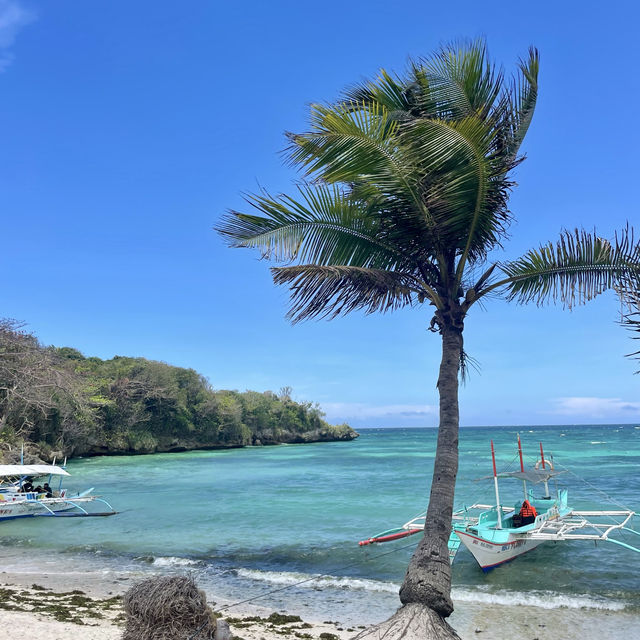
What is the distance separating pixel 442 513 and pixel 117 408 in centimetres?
5523

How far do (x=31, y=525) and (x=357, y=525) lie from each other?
10.9 meters

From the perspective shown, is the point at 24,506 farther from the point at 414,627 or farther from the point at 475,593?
the point at 414,627

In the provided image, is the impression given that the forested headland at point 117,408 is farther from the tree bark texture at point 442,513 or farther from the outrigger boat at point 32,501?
the tree bark texture at point 442,513

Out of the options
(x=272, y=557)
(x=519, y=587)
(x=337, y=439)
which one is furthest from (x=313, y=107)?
(x=337, y=439)

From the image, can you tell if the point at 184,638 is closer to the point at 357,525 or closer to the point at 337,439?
the point at 357,525

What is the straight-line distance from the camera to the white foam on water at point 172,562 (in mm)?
13118

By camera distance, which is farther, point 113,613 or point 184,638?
point 113,613

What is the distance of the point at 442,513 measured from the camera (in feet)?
18.9

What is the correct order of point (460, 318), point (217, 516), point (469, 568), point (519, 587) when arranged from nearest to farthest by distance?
point (460, 318) < point (519, 587) < point (469, 568) < point (217, 516)

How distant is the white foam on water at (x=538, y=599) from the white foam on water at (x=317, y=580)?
146cm

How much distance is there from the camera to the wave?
10.2 meters

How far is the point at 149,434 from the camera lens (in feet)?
200

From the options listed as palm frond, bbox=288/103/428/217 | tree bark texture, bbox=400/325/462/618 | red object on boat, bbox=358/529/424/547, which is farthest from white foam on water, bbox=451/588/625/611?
palm frond, bbox=288/103/428/217

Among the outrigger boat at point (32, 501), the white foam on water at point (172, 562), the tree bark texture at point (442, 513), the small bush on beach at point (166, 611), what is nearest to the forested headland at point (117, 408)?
the outrigger boat at point (32, 501)
